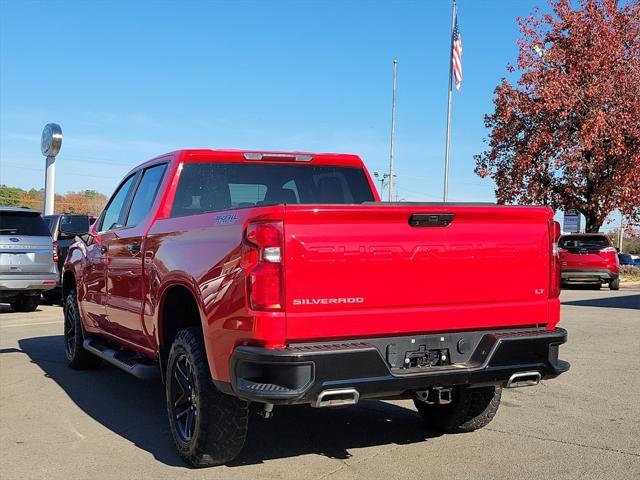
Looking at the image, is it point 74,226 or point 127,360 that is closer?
point 127,360

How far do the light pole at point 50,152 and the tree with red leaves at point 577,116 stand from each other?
15.2 metres

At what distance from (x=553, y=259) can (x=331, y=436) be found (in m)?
2.02

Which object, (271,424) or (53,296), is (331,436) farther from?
(53,296)

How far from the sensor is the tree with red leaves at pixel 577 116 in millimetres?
23156

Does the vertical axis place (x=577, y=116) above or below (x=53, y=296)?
above

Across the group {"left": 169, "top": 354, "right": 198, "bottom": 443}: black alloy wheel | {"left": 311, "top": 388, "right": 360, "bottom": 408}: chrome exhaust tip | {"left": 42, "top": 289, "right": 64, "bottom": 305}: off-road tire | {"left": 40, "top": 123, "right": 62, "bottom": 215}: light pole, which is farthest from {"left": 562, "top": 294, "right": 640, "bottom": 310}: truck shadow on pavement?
{"left": 40, "top": 123, "right": 62, "bottom": 215}: light pole

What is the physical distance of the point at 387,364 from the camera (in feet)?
12.3

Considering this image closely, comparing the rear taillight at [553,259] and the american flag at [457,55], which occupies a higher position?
the american flag at [457,55]

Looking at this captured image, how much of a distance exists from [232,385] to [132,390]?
10.6 feet

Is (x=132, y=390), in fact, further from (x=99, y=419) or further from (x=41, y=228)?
(x=41, y=228)

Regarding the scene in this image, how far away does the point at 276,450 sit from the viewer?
4648mm

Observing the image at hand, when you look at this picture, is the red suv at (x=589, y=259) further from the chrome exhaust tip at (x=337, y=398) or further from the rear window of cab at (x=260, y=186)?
the chrome exhaust tip at (x=337, y=398)

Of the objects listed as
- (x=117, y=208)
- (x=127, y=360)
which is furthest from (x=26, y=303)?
(x=127, y=360)

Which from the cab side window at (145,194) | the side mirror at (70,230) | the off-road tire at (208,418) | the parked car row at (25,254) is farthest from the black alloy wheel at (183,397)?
the parked car row at (25,254)
